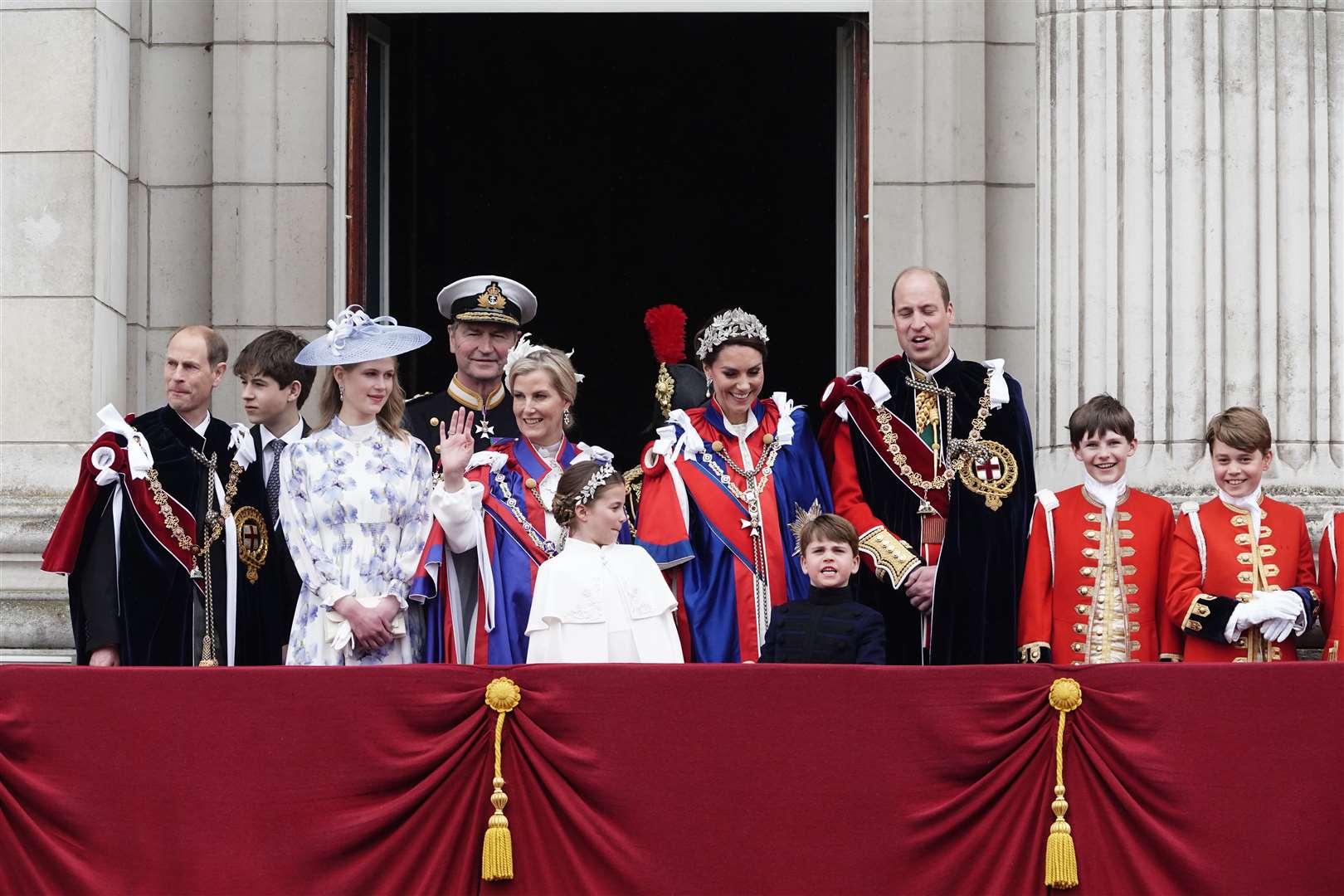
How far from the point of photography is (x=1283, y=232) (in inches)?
352

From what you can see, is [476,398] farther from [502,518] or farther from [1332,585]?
[1332,585]

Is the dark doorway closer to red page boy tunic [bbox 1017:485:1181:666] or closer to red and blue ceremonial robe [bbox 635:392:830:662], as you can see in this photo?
red and blue ceremonial robe [bbox 635:392:830:662]

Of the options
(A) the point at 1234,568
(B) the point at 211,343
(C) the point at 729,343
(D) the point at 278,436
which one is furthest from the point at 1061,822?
(B) the point at 211,343

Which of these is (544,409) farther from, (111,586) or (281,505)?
(111,586)

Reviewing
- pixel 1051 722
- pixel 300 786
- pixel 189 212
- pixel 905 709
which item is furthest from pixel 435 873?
pixel 189 212

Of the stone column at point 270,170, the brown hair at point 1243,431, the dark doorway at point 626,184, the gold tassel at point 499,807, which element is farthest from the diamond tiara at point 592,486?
the dark doorway at point 626,184

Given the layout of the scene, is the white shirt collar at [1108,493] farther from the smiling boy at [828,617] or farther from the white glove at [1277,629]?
the smiling boy at [828,617]

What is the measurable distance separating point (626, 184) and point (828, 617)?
32.5 ft

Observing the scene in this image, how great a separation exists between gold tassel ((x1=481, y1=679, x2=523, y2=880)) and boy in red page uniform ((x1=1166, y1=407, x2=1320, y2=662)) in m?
2.41

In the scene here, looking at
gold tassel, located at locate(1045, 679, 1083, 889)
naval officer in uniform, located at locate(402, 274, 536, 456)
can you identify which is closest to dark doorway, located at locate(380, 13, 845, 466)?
naval officer in uniform, located at locate(402, 274, 536, 456)

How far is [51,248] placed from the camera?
9.21 metres

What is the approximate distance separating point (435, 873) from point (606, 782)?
58 cm

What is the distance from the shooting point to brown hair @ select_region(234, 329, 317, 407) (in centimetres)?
773

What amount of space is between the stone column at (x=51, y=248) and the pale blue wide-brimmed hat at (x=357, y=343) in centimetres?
194
